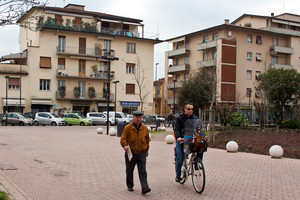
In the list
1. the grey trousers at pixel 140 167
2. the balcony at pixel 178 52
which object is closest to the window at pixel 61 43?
the balcony at pixel 178 52

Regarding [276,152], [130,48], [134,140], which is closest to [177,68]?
[130,48]

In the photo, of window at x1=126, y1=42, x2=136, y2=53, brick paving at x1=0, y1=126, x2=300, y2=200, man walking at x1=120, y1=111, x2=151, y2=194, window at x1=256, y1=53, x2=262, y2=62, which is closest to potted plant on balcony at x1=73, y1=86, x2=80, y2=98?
window at x1=126, y1=42, x2=136, y2=53

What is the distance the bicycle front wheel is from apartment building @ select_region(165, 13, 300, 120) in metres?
43.6

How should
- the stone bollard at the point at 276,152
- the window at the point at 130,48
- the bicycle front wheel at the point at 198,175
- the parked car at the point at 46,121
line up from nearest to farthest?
the bicycle front wheel at the point at 198,175, the stone bollard at the point at 276,152, the parked car at the point at 46,121, the window at the point at 130,48

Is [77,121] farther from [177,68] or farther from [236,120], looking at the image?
[177,68]

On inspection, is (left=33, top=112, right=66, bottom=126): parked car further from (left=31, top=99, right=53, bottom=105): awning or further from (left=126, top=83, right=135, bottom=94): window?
(left=126, top=83, right=135, bottom=94): window

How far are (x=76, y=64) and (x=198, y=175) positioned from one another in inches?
1911

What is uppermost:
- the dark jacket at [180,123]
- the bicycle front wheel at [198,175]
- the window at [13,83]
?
the window at [13,83]

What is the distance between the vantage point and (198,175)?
23.2ft

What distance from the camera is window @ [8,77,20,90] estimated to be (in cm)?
4894

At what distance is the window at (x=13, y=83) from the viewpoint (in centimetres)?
4894

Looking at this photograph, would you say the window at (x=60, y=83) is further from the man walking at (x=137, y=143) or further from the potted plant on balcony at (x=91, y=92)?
the man walking at (x=137, y=143)

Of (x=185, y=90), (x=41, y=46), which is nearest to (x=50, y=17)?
(x=41, y=46)

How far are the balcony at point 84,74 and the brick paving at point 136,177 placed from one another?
129 ft
